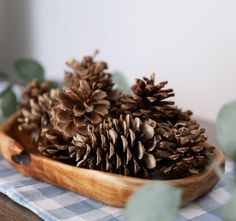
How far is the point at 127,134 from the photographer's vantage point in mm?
459

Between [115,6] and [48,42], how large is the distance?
0.24 meters

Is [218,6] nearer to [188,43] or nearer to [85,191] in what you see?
[188,43]

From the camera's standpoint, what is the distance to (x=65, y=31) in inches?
A: 39.3

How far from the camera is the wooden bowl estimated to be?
1.45 feet

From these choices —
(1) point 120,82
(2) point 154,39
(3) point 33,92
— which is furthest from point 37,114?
(2) point 154,39

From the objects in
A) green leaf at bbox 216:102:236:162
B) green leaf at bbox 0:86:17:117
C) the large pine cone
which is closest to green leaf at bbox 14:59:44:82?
green leaf at bbox 0:86:17:117

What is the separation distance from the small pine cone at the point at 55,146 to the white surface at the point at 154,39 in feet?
1.07

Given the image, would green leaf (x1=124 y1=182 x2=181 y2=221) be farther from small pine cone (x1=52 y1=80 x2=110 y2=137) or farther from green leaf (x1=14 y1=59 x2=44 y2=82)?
green leaf (x1=14 y1=59 x2=44 y2=82)

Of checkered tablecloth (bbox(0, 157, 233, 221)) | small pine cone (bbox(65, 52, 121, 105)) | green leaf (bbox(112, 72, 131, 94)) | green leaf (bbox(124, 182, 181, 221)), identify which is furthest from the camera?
green leaf (bbox(112, 72, 131, 94))

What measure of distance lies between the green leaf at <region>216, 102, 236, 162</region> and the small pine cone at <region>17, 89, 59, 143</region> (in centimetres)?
28

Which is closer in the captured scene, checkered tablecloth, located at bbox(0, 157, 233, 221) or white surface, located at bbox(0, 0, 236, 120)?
checkered tablecloth, located at bbox(0, 157, 233, 221)

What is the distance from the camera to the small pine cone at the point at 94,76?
1.83 feet

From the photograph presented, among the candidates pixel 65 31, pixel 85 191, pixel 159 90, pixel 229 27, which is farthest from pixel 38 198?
pixel 65 31

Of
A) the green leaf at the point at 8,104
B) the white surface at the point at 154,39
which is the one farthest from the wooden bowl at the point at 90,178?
the white surface at the point at 154,39
